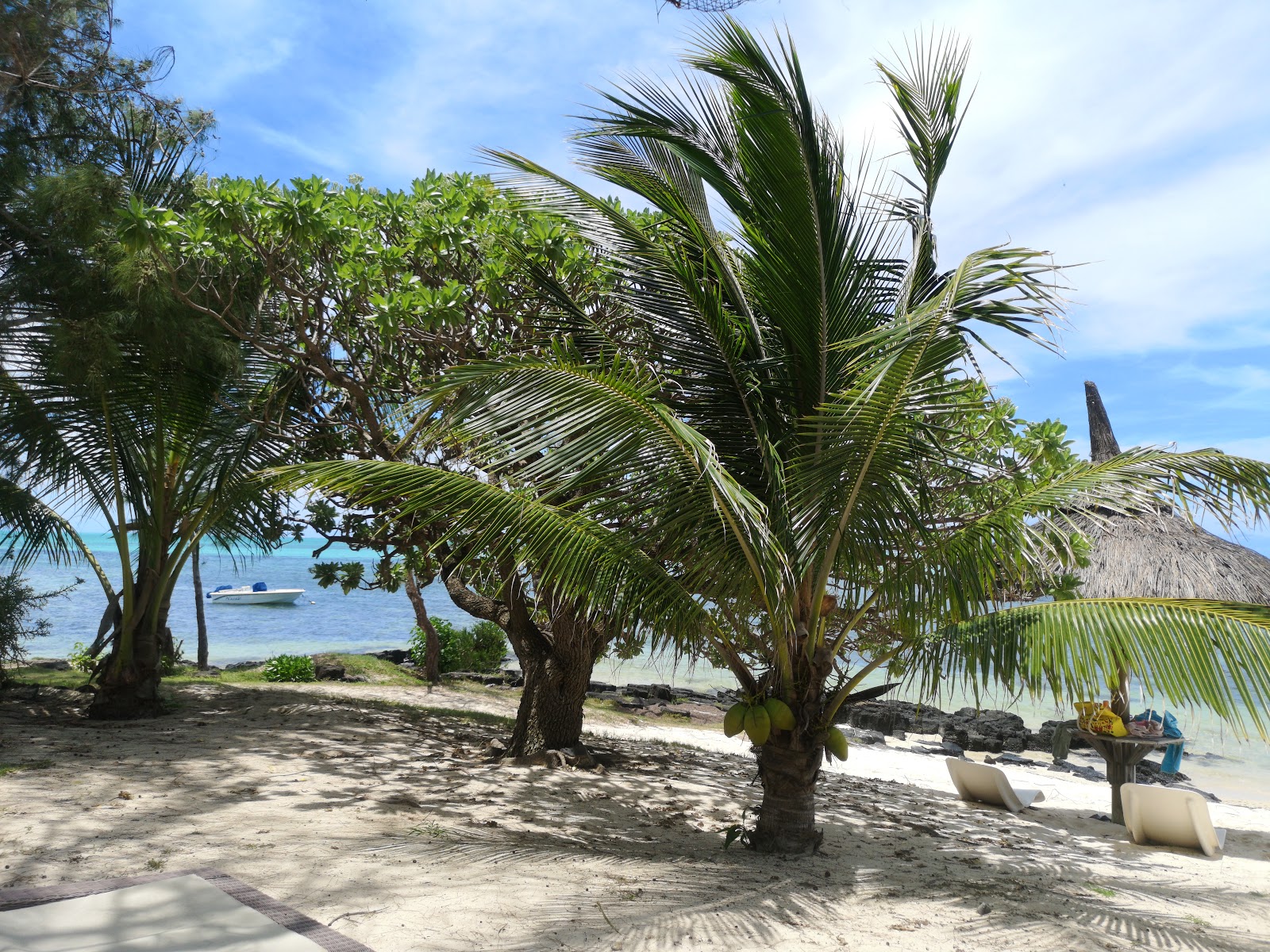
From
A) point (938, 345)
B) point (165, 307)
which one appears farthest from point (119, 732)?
point (938, 345)

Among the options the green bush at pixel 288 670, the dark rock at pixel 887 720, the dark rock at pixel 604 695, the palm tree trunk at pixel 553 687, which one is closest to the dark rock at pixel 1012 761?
the dark rock at pixel 887 720

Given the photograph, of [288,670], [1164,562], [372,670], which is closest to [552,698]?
[1164,562]

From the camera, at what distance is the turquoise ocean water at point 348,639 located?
1614cm

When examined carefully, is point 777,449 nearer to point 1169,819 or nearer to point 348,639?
point 1169,819

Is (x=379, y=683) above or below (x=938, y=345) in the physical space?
below

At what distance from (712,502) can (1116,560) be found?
8.41m

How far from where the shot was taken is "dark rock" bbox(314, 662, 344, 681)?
49.6 ft

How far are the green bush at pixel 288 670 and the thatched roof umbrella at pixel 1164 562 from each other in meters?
12.0

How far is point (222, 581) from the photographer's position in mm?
90000

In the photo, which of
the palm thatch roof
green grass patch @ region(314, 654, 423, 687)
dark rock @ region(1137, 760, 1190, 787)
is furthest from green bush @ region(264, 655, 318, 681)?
dark rock @ region(1137, 760, 1190, 787)

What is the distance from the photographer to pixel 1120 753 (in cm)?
857

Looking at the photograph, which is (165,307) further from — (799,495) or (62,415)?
(799,495)

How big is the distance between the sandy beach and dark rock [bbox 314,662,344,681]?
574cm

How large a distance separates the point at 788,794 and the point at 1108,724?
4.70m
